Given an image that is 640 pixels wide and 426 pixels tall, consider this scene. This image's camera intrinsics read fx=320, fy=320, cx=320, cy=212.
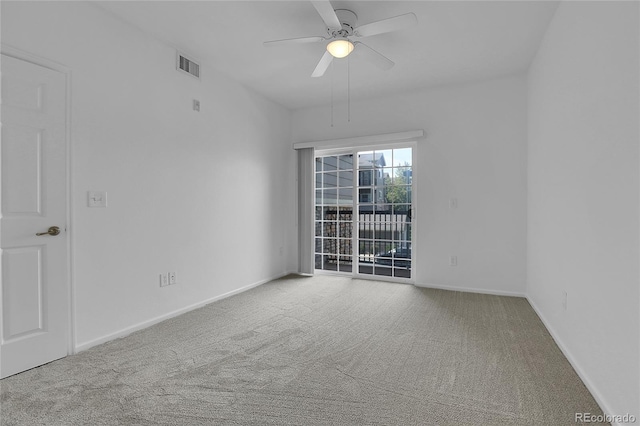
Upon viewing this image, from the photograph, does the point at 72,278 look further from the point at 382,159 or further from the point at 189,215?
the point at 382,159

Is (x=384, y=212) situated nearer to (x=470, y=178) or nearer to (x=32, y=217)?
(x=470, y=178)

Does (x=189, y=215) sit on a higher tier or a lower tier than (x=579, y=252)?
higher

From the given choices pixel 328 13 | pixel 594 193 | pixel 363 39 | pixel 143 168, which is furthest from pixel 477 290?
pixel 143 168

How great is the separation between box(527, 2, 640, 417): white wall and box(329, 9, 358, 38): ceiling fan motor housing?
60.2 inches

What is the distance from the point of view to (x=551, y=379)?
2000 mm

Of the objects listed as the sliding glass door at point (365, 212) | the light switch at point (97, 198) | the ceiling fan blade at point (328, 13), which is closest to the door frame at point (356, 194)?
the sliding glass door at point (365, 212)

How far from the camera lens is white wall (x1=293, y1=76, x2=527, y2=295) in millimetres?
3875

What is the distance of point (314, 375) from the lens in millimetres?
2064

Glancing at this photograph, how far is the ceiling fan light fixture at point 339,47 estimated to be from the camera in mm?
2646

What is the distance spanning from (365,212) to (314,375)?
308 cm

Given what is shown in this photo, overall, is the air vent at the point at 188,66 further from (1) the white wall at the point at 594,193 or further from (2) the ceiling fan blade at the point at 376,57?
(1) the white wall at the point at 594,193

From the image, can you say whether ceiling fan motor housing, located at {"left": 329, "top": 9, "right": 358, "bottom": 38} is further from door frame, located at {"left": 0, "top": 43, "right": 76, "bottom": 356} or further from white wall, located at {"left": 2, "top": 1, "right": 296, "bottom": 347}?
door frame, located at {"left": 0, "top": 43, "right": 76, "bottom": 356}

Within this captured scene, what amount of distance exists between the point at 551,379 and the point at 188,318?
2.96 metres

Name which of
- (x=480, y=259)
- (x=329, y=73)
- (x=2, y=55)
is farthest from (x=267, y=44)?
(x=480, y=259)
